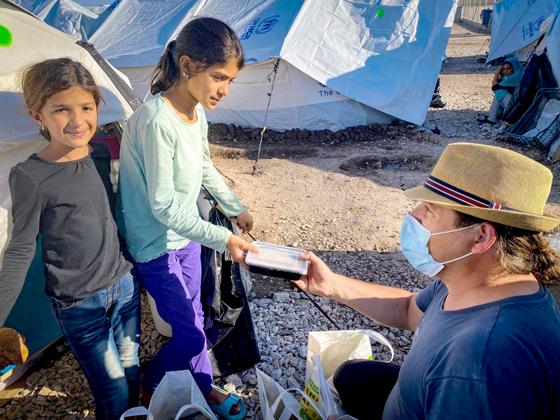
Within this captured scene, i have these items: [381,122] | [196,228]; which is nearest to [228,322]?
[196,228]

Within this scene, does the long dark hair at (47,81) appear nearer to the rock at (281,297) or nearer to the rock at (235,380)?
the rock at (235,380)

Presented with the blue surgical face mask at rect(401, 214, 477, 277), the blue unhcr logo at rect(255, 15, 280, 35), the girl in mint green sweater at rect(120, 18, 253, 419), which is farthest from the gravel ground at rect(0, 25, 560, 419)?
the blue unhcr logo at rect(255, 15, 280, 35)

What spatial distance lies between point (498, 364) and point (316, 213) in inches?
162

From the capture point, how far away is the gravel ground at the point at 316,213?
2.76 m

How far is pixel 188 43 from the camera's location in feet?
6.26

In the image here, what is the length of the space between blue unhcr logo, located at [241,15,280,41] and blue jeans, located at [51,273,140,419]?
7056 millimetres

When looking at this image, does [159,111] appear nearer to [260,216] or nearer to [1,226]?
[1,226]

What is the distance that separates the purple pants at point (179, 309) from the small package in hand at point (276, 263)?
39 centimetres

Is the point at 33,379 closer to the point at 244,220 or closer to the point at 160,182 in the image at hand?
the point at 244,220

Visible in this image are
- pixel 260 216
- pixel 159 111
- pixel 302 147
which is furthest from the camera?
pixel 302 147

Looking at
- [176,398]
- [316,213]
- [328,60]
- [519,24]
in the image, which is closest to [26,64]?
[176,398]

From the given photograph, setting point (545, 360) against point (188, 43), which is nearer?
point (545, 360)

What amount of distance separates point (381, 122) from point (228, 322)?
7.02 meters

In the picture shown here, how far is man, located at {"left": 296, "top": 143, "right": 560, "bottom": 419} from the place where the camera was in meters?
1.17
